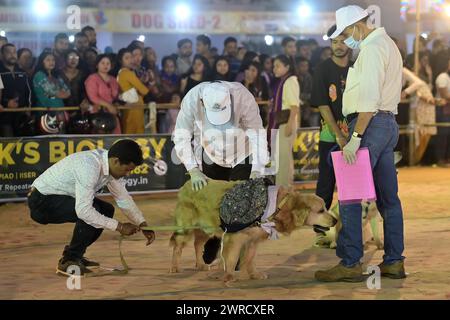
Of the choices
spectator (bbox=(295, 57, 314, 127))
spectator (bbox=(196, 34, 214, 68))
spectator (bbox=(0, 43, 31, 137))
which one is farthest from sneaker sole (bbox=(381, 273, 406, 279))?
spectator (bbox=(196, 34, 214, 68))

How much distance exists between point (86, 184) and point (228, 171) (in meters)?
1.22

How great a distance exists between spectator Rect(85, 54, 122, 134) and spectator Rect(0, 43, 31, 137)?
89cm

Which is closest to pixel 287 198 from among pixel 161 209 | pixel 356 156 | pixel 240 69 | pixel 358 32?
pixel 356 156

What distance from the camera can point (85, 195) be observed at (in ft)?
24.3

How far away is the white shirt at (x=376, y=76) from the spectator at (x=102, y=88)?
6643 mm

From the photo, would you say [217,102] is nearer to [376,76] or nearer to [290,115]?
[376,76]

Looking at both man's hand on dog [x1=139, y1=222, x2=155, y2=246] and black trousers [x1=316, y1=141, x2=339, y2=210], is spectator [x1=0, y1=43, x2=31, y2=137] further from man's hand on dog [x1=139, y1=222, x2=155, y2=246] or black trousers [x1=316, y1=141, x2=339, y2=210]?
man's hand on dog [x1=139, y1=222, x2=155, y2=246]

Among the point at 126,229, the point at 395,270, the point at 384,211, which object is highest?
the point at 384,211

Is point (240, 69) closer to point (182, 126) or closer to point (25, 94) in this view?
point (25, 94)

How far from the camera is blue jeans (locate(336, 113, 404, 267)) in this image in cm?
716

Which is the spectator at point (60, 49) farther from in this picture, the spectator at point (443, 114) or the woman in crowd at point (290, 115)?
the spectator at point (443, 114)

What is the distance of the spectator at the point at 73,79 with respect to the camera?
1342 cm

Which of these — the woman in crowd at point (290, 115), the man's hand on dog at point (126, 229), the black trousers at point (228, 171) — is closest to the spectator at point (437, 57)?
the woman in crowd at point (290, 115)

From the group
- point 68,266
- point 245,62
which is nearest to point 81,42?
point 245,62
